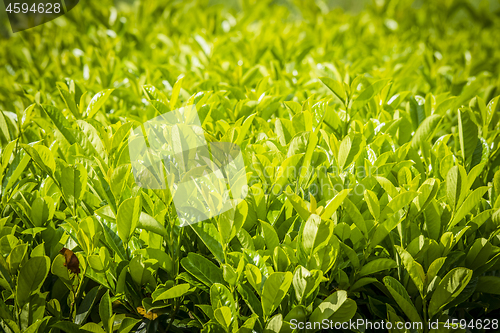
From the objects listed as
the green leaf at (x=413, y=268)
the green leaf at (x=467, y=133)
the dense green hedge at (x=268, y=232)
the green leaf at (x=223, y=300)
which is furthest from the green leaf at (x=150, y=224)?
the green leaf at (x=467, y=133)

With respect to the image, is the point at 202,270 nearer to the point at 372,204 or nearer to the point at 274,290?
A: the point at 274,290

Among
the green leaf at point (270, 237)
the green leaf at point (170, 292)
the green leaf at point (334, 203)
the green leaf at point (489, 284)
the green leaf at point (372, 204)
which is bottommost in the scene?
the green leaf at point (489, 284)

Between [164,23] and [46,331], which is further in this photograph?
[164,23]

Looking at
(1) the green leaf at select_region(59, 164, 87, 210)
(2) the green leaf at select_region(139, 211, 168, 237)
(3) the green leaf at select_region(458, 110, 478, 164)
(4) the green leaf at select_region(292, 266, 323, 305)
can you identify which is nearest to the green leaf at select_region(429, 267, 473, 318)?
(4) the green leaf at select_region(292, 266, 323, 305)

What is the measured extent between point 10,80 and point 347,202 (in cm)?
285

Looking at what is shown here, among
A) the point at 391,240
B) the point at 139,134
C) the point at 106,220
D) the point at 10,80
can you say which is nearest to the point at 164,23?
the point at 10,80

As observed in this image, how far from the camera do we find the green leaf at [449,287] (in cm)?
127

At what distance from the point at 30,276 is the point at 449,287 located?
135 centimetres

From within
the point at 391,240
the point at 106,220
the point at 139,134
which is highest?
the point at 139,134

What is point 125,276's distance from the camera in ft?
4.53

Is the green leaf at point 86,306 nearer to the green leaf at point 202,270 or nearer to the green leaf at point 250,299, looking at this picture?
the green leaf at point 202,270

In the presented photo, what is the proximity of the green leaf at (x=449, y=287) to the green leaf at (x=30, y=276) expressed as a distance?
1272mm

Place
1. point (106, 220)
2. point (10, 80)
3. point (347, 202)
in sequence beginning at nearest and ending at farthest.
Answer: point (347, 202) < point (106, 220) < point (10, 80)

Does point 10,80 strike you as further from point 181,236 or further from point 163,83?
point 181,236
